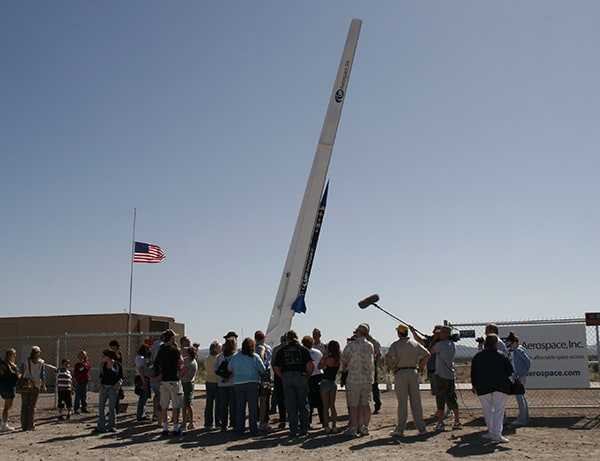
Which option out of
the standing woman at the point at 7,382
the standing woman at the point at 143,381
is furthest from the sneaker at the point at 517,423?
the standing woman at the point at 7,382


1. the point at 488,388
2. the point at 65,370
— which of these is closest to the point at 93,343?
the point at 65,370

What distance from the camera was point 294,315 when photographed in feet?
56.0

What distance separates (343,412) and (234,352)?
3660 mm

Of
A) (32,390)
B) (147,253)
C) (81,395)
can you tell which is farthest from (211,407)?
(147,253)

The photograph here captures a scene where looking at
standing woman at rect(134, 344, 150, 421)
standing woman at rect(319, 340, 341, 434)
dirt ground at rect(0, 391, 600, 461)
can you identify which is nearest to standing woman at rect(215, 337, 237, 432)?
dirt ground at rect(0, 391, 600, 461)

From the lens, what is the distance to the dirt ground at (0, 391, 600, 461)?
820cm

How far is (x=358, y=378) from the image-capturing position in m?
9.72

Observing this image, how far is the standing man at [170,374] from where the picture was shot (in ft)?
32.9

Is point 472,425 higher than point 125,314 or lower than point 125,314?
lower

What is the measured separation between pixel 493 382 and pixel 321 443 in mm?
2583

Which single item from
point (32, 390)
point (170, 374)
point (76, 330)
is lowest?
point (32, 390)

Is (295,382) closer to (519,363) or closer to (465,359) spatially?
(519,363)

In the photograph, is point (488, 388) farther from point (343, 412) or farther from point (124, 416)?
point (124, 416)

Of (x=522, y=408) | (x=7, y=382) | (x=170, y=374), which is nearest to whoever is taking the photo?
(x=170, y=374)
